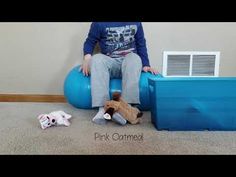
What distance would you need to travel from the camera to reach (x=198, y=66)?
1871mm

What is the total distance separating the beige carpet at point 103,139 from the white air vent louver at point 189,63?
1.91ft

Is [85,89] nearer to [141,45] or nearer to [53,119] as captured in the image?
[53,119]

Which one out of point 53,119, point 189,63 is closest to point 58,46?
point 53,119

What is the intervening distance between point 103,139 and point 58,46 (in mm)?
912

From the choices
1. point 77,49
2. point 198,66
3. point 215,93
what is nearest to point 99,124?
point 215,93

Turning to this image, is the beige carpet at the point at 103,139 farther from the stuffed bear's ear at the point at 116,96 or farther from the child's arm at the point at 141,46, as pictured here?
the child's arm at the point at 141,46

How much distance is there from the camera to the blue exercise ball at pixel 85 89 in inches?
60.7

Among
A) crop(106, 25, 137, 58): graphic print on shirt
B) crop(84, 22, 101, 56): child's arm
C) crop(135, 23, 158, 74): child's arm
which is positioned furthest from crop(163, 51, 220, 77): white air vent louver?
crop(84, 22, 101, 56): child's arm

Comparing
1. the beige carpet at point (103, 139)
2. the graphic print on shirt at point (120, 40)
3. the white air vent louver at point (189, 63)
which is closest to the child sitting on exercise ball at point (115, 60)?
the graphic print on shirt at point (120, 40)

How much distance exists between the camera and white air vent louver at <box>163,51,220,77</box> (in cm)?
186

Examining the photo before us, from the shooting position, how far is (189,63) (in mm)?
1862

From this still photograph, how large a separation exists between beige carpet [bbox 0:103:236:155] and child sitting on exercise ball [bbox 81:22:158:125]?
0.37ft

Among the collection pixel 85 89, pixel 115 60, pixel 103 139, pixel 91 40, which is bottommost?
pixel 103 139
